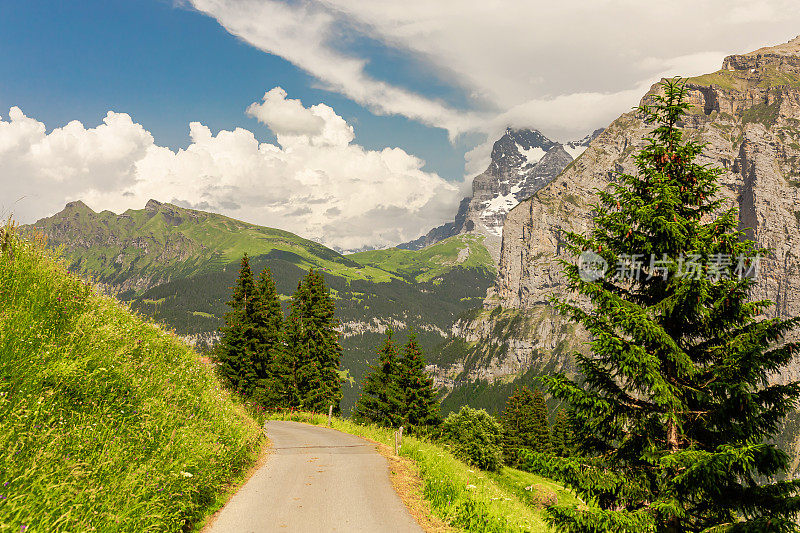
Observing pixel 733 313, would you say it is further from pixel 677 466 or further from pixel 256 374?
pixel 256 374

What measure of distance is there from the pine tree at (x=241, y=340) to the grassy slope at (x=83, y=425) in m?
27.2

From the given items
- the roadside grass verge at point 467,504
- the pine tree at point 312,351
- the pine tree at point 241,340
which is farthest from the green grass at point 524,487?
the roadside grass verge at point 467,504

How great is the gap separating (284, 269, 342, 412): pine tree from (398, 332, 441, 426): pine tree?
270 inches

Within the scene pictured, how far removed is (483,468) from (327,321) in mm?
25664

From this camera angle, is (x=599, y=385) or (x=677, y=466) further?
(x=599, y=385)

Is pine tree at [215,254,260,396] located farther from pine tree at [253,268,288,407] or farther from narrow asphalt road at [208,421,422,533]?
narrow asphalt road at [208,421,422,533]

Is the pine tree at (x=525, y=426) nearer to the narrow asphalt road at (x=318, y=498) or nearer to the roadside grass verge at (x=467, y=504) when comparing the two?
the roadside grass verge at (x=467, y=504)

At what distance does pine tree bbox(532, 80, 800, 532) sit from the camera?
28.7 ft

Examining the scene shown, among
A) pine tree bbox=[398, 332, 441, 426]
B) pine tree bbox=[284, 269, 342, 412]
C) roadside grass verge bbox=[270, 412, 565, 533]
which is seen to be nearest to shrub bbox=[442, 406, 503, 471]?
pine tree bbox=[398, 332, 441, 426]

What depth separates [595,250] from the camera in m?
11.8

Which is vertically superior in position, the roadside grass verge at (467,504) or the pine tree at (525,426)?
the roadside grass verge at (467,504)

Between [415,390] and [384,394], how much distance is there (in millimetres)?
3487

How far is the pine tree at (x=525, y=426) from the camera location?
64.6 meters

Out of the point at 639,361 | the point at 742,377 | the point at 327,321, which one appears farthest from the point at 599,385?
the point at 327,321
